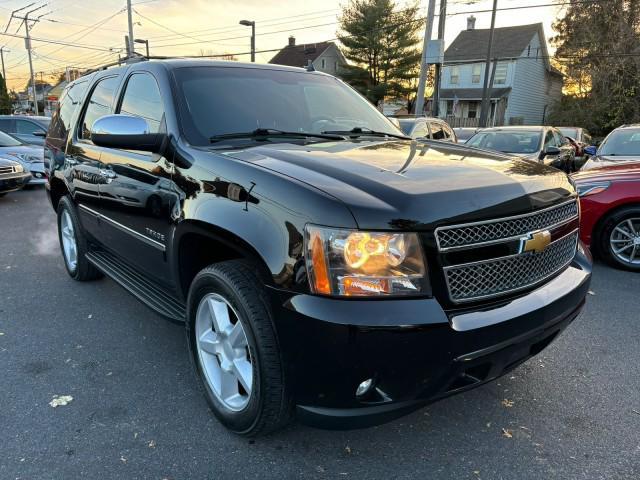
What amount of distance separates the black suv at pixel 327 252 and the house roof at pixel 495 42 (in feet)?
132

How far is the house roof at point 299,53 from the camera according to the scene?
45.3 metres

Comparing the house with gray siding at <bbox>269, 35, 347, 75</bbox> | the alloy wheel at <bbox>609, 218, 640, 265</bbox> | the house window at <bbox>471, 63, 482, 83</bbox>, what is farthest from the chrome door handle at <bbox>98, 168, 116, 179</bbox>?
the house with gray siding at <bbox>269, 35, 347, 75</bbox>

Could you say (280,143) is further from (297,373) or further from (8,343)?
(8,343)

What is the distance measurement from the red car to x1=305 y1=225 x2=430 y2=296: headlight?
4.43 m

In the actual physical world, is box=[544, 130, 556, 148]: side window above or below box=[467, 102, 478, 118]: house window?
below

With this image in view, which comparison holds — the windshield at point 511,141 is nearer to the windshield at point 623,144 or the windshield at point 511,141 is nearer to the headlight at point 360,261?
the windshield at point 623,144

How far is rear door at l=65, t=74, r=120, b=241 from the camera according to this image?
3.74 meters

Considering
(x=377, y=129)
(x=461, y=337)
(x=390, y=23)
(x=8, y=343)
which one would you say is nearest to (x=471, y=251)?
(x=461, y=337)

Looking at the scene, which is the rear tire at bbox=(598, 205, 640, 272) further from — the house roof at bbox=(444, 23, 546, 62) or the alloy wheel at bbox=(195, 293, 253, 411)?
the house roof at bbox=(444, 23, 546, 62)

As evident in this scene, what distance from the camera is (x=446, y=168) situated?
2400 millimetres

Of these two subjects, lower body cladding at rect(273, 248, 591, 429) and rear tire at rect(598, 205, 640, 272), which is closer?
lower body cladding at rect(273, 248, 591, 429)

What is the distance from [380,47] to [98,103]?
38.0 m

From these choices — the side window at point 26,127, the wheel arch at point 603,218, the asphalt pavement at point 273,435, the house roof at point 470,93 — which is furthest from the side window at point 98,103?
the house roof at point 470,93

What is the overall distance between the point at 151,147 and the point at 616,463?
2.95 meters
